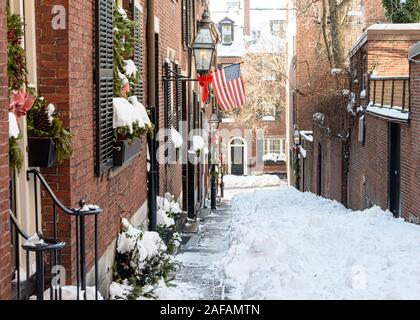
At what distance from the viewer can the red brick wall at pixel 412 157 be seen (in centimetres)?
1385

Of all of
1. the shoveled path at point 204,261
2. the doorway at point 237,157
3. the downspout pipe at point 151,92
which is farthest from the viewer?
the doorway at point 237,157

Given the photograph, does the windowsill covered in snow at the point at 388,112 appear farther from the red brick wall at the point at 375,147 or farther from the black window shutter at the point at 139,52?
the black window shutter at the point at 139,52

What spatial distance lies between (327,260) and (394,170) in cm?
691

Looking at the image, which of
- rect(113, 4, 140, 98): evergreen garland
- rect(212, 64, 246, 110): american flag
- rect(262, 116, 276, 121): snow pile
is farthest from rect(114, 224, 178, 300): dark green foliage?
rect(262, 116, 276, 121): snow pile

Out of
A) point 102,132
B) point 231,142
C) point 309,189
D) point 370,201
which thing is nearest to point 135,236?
point 102,132

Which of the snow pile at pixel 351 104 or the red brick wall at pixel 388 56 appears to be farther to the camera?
the snow pile at pixel 351 104

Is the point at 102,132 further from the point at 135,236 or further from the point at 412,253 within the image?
the point at 412,253

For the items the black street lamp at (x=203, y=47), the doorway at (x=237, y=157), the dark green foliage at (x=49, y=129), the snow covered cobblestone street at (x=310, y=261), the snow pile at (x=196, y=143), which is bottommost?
the doorway at (x=237, y=157)

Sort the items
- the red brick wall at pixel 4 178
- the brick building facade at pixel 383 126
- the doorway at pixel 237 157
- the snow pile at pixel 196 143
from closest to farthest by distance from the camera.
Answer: the red brick wall at pixel 4 178 < the brick building facade at pixel 383 126 < the snow pile at pixel 196 143 < the doorway at pixel 237 157

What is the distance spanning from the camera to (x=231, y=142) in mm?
56812

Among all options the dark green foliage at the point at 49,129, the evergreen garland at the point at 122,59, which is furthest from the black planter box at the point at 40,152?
the evergreen garland at the point at 122,59

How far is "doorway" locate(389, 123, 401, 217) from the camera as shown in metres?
16.3

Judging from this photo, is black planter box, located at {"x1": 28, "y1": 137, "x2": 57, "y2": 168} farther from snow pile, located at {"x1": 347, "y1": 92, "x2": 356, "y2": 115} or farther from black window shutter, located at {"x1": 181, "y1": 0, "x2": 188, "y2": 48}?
snow pile, located at {"x1": 347, "y1": 92, "x2": 356, "y2": 115}

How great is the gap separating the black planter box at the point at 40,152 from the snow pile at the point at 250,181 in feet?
141
